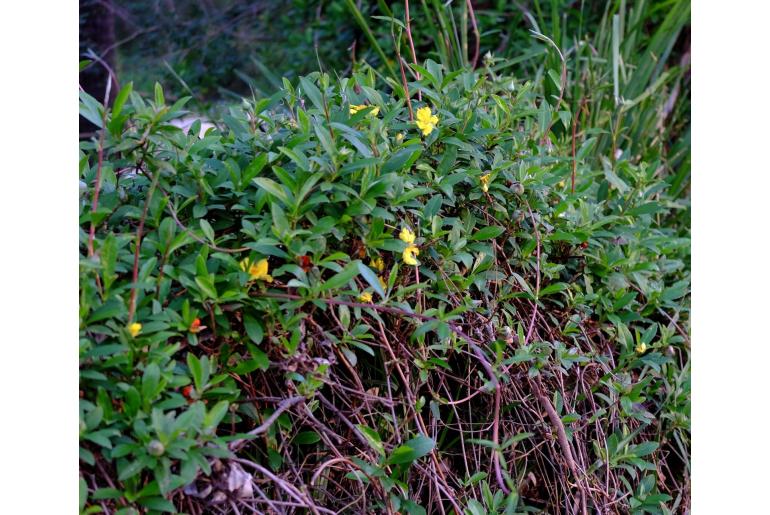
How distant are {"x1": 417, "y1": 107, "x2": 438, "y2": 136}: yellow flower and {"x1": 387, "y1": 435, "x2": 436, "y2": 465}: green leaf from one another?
58cm

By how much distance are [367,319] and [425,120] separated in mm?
419

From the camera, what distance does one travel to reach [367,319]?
4.29 feet

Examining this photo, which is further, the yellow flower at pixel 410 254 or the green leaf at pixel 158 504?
the yellow flower at pixel 410 254

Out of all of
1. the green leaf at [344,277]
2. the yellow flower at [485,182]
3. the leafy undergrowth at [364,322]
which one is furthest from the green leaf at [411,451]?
the yellow flower at [485,182]

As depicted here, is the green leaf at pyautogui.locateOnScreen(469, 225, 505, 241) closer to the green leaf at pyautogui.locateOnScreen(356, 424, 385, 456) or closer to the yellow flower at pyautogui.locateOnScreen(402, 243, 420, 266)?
the yellow flower at pyautogui.locateOnScreen(402, 243, 420, 266)

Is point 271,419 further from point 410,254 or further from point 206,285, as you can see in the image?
point 410,254

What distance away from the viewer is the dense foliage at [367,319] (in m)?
1.08

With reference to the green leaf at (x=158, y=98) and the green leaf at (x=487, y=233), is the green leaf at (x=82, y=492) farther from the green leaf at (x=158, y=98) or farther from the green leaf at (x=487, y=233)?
the green leaf at (x=487, y=233)

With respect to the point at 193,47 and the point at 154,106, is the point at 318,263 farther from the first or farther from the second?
the point at 193,47

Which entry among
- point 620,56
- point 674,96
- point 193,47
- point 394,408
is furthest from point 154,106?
point 193,47

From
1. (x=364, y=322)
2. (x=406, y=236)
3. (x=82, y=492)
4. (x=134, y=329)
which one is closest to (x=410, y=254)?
(x=406, y=236)

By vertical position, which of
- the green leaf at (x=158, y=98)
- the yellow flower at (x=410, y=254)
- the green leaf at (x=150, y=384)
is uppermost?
the green leaf at (x=158, y=98)

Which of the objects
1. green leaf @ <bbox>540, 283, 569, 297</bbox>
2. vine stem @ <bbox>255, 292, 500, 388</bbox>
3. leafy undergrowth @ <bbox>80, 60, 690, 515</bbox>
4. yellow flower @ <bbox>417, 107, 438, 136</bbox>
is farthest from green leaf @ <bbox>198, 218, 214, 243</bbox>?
green leaf @ <bbox>540, 283, 569, 297</bbox>

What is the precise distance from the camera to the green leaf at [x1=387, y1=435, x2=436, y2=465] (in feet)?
4.01
